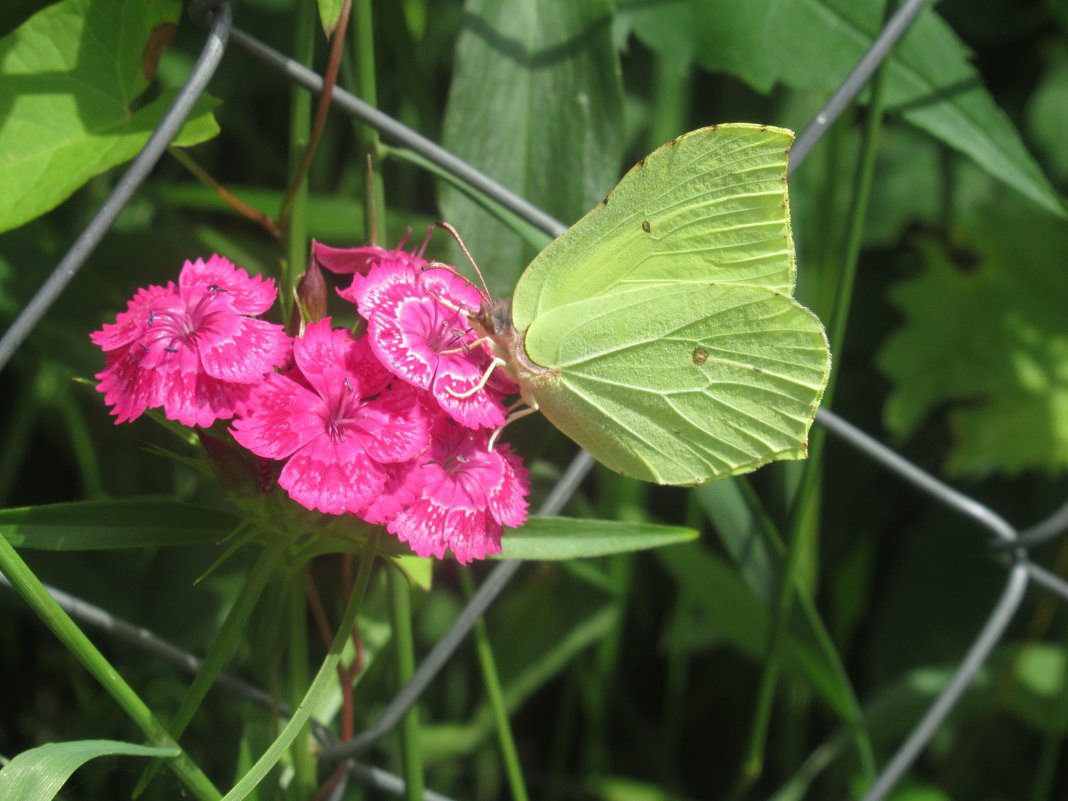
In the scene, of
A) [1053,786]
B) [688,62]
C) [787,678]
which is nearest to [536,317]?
[688,62]

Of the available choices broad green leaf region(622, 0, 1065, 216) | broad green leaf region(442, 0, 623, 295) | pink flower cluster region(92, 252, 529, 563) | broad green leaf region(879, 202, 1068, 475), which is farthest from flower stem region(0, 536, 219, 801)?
broad green leaf region(879, 202, 1068, 475)

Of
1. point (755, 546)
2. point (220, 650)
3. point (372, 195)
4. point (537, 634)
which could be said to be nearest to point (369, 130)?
point (372, 195)

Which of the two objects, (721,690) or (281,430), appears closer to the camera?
(281,430)

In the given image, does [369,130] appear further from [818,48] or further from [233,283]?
[818,48]

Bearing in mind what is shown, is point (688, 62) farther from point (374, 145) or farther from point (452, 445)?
point (452, 445)

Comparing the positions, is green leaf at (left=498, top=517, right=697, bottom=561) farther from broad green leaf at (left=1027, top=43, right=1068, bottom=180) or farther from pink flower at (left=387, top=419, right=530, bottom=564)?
broad green leaf at (left=1027, top=43, right=1068, bottom=180)
